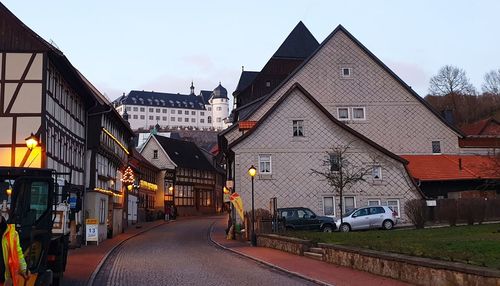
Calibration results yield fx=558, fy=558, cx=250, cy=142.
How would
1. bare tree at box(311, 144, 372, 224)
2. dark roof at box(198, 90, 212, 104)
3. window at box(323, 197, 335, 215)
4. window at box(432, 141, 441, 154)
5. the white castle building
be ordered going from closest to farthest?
bare tree at box(311, 144, 372, 224)
window at box(323, 197, 335, 215)
window at box(432, 141, 441, 154)
the white castle building
dark roof at box(198, 90, 212, 104)

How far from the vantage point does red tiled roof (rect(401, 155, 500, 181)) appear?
3969 centimetres

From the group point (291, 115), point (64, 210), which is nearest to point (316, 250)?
point (64, 210)

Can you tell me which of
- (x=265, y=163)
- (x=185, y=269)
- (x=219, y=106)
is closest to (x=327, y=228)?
(x=265, y=163)

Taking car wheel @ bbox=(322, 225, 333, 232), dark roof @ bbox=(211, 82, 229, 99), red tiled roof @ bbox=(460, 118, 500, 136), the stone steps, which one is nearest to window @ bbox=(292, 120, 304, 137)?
car wheel @ bbox=(322, 225, 333, 232)

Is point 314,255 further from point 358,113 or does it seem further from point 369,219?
point 358,113

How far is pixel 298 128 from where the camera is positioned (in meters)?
37.9

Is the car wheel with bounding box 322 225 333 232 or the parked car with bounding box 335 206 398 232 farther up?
the parked car with bounding box 335 206 398 232

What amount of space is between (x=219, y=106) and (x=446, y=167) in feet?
464

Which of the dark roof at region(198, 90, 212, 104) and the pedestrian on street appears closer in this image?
the pedestrian on street

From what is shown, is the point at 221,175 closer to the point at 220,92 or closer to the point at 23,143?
the point at 23,143

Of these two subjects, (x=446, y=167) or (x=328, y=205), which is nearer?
(x=328, y=205)

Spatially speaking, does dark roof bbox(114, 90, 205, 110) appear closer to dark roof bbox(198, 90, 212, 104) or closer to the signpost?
dark roof bbox(198, 90, 212, 104)

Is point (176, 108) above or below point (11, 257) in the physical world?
above

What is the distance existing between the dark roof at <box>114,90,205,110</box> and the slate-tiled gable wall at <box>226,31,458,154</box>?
130 m
